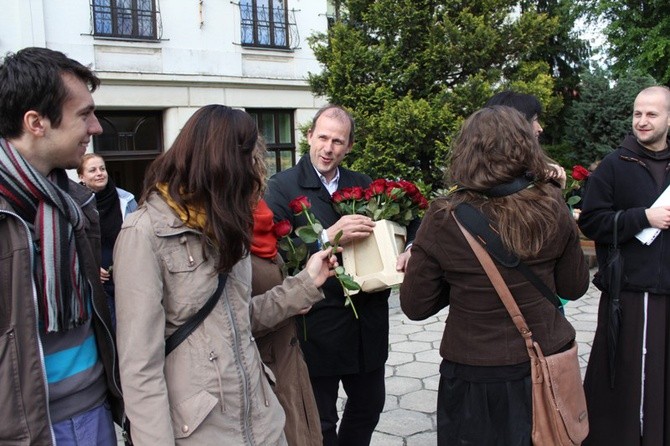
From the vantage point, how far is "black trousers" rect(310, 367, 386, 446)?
9.62 feet

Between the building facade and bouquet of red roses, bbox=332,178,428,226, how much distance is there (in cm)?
902

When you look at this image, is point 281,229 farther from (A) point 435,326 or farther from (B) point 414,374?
(A) point 435,326

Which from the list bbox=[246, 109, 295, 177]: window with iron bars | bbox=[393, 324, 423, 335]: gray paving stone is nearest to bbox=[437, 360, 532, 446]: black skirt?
bbox=[393, 324, 423, 335]: gray paving stone

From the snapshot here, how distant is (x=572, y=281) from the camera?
93.8 inches

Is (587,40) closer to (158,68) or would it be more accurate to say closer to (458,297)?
(158,68)

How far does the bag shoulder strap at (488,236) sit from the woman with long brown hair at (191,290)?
0.78 metres

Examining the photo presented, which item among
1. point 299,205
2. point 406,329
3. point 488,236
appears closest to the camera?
point 488,236

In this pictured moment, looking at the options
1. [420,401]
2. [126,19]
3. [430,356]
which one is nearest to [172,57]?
[126,19]

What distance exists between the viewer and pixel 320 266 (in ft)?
7.50

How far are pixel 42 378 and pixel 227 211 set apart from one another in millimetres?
654

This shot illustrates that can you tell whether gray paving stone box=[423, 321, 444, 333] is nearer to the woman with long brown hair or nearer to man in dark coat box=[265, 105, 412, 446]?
man in dark coat box=[265, 105, 412, 446]

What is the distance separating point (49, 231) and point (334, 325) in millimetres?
1573

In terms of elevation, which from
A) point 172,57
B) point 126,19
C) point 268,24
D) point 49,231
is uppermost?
point 268,24

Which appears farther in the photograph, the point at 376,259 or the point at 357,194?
the point at 357,194
